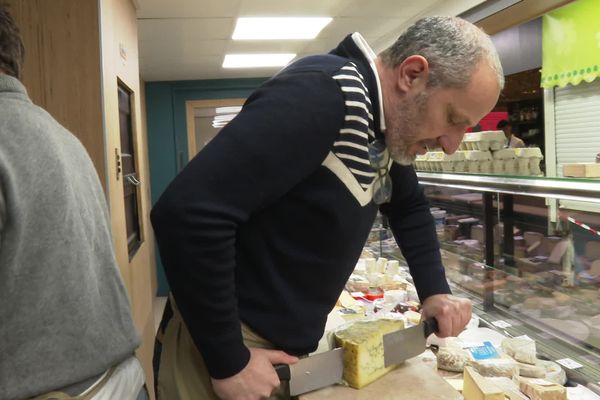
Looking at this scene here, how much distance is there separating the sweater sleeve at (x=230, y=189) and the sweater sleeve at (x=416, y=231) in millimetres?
534

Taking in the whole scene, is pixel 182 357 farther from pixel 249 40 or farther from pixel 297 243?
pixel 249 40

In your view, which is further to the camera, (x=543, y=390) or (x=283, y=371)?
(x=543, y=390)

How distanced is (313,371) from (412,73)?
0.68 metres

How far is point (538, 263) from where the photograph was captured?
2.07 m

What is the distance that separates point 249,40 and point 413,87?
14.5 ft

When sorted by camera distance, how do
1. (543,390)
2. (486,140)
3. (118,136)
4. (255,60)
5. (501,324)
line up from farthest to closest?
(255,60) → (118,136) → (486,140) → (501,324) → (543,390)

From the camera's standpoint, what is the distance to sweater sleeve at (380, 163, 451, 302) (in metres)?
1.43

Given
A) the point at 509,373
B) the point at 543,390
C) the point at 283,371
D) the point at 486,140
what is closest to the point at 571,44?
the point at 486,140

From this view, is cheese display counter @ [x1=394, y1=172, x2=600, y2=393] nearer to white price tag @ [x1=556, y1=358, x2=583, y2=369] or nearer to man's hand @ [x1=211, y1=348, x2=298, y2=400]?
white price tag @ [x1=556, y1=358, x2=583, y2=369]

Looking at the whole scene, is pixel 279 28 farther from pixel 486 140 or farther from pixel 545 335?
pixel 545 335

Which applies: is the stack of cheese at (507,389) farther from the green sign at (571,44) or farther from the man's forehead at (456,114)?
the green sign at (571,44)

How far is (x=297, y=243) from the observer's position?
1.05 metres

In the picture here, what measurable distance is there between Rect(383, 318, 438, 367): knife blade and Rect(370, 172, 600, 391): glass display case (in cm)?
65

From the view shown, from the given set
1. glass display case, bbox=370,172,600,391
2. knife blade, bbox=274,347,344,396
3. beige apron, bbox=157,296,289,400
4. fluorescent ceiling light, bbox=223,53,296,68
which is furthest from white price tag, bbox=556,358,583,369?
A: fluorescent ceiling light, bbox=223,53,296,68
